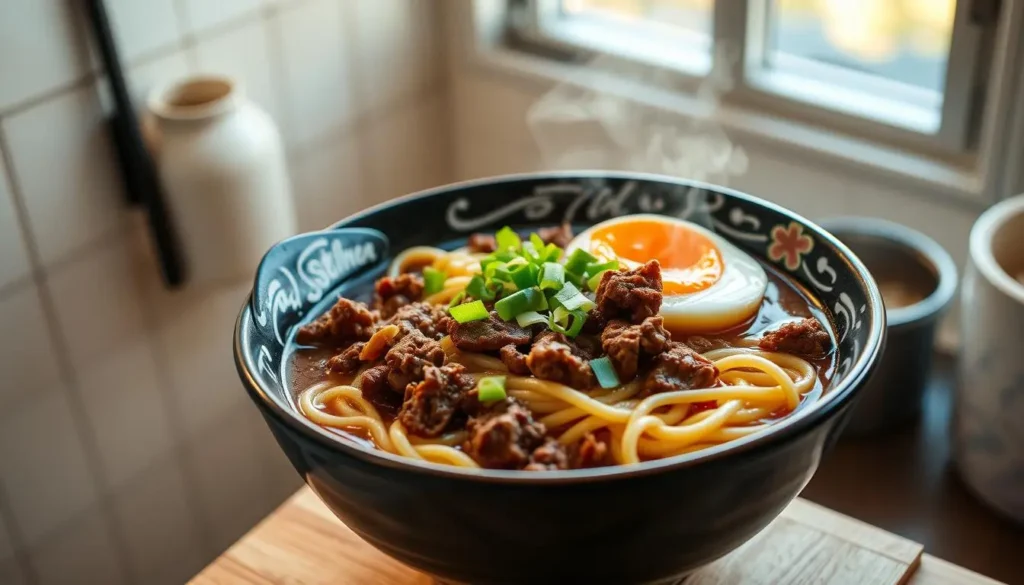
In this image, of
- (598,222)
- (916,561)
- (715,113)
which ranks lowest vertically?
(916,561)

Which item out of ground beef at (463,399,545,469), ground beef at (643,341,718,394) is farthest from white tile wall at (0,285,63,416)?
ground beef at (643,341,718,394)

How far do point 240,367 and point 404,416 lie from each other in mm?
169

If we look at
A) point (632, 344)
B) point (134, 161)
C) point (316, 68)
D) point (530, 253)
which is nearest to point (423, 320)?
point (530, 253)

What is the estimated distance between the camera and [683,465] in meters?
0.89

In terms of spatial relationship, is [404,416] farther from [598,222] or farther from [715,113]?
[715,113]

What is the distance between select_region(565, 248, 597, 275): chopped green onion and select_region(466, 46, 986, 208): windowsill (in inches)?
38.9

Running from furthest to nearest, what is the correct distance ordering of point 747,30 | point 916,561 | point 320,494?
point 747,30 → point 916,561 → point 320,494

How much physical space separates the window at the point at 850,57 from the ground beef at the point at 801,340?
0.97 meters

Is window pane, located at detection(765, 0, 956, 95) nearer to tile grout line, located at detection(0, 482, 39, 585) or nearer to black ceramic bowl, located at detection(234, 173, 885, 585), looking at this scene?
black ceramic bowl, located at detection(234, 173, 885, 585)

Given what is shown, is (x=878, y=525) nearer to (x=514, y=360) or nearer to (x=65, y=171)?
(x=514, y=360)

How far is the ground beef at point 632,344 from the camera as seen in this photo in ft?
3.56

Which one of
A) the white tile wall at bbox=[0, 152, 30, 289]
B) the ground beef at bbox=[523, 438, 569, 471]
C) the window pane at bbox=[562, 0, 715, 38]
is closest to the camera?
the ground beef at bbox=[523, 438, 569, 471]

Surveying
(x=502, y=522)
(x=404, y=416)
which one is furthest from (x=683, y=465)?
(x=404, y=416)

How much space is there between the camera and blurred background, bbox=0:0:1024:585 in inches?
72.6
